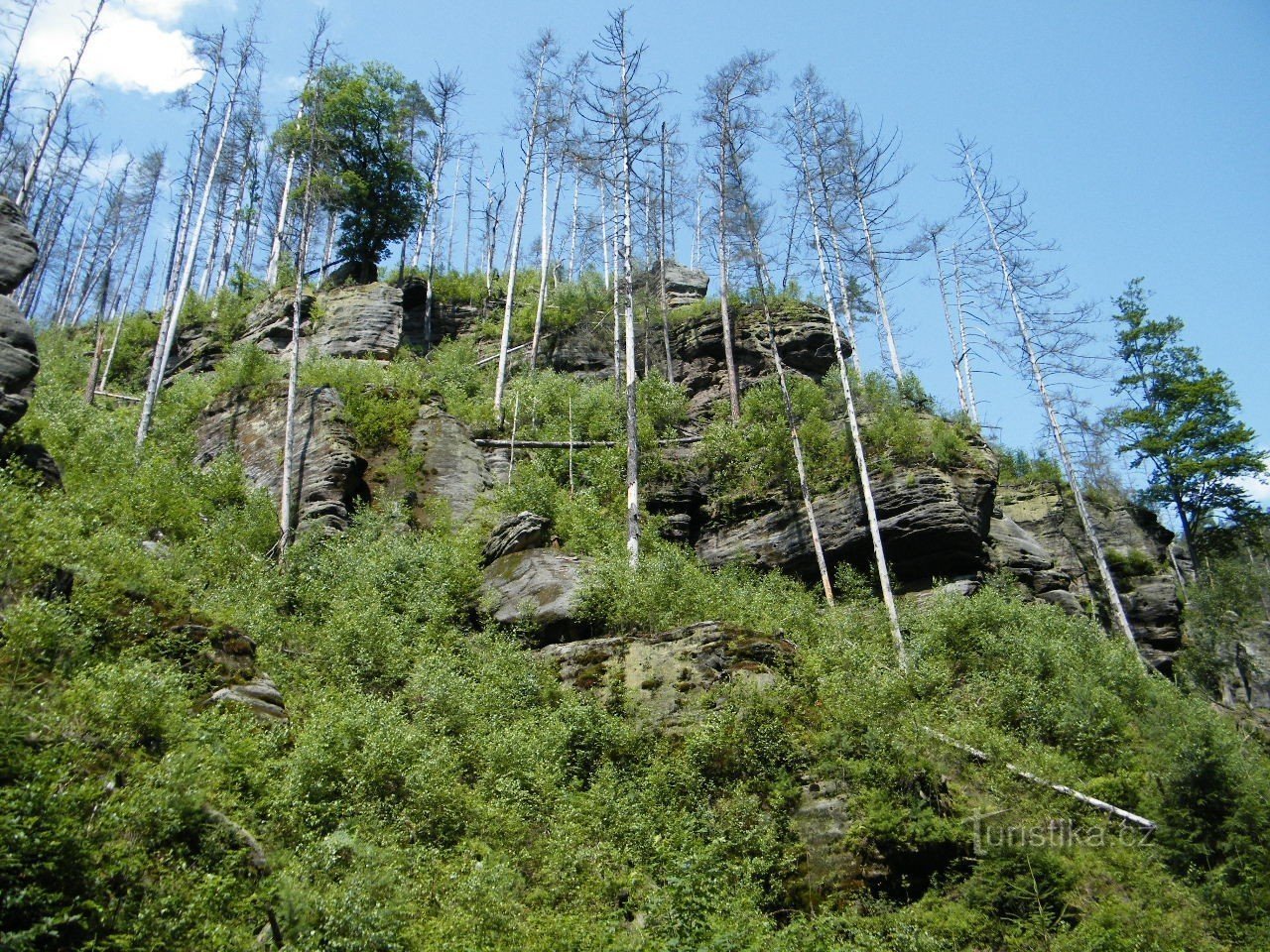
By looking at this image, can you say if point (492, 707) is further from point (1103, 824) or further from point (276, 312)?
point (276, 312)

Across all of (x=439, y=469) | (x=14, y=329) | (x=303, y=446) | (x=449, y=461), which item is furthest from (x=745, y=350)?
(x=14, y=329)

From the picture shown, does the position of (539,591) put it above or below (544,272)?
below

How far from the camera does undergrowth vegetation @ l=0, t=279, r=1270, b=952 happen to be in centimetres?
705

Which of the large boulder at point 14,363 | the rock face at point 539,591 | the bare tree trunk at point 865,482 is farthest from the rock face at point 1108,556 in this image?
the large boulder at point 14,363

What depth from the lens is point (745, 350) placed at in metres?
28.9

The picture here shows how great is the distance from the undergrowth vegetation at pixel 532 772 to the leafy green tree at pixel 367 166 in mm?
18885

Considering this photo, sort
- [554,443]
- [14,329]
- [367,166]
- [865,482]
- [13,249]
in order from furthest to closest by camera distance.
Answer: [367,166]
[554,443]
[865,482]
[13,249]
[14,329]

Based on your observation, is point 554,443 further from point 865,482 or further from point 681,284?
point 681,284

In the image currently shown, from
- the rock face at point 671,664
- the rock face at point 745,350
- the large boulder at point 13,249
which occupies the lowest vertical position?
the rock face at point 671,664

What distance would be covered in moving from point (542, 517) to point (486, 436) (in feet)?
23.2

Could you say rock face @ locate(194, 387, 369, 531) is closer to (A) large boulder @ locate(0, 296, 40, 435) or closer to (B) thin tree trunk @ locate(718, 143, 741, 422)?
(A) large boulder @ locate(0, 296, 40, 435)

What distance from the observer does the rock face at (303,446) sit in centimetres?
1961

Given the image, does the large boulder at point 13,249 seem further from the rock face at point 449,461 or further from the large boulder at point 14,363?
the rock face at point 449,461

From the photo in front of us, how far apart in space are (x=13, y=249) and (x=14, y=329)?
2.28 meters
